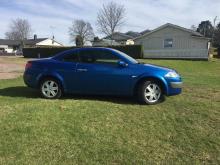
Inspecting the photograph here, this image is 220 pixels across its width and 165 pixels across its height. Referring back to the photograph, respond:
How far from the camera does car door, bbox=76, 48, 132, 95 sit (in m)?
7.99

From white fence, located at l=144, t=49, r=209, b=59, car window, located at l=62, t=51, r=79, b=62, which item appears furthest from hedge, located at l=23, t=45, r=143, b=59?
car window, located at l=62, t=51, r=79, b=62

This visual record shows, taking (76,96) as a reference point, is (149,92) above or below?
above

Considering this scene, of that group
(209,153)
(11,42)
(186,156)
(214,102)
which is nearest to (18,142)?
(186,156)

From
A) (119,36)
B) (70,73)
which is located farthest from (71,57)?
(119,36)

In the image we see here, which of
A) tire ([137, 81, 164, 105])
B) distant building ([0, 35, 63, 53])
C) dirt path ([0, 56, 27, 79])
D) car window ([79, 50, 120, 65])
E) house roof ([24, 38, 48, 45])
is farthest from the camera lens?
distant building ([0, 35, 63, 53])

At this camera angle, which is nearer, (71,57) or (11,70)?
(71,57)

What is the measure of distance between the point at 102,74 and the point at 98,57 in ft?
1.77

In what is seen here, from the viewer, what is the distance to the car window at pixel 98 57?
8268mm

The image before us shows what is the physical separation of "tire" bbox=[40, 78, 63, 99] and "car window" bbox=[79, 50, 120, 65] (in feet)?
3.06

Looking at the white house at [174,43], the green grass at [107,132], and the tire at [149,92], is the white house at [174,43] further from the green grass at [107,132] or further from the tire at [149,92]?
the green grass at [107,132]

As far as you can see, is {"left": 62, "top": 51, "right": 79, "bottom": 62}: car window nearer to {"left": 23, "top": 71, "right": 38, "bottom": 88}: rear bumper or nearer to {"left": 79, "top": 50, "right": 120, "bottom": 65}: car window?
{"left": 79, "top": 50, "right": 120, "bottom": 65}: car window

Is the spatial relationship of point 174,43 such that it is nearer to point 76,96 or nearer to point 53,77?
point 76,96

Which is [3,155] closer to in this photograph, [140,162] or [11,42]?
[140,162]

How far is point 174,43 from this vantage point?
39.6 metres
